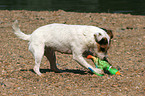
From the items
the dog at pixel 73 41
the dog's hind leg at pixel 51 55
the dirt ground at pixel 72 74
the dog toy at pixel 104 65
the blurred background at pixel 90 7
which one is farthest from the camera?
the blurred background at pixel 90 7

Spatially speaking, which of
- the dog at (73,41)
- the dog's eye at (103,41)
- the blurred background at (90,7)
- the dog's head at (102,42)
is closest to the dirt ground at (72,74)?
the dog at (73,41)

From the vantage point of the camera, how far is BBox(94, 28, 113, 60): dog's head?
599 centimetres

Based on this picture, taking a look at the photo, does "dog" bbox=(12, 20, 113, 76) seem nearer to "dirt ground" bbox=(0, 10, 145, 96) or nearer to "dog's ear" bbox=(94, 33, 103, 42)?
"dog's ear" bbox=(94, 33, 103, 42)

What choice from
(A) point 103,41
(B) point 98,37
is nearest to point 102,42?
(A) point 103,41

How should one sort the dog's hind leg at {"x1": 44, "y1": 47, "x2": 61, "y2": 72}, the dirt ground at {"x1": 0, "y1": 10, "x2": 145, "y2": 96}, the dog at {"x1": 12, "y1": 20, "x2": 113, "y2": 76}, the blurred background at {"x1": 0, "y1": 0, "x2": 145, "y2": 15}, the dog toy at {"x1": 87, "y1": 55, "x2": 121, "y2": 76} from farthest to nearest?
1. the blurred background at {"x1": 0, "y1": 0, "x2": 145, "y2": 15}
2. the dog's hind leg at {"x1": 44, "y1": 47, "x2": 61, "y2": 72}
3. the dog toy at {"x1": 87, "y1": 55, "x2": 121, "y2": 76}
4. the dog at {"x1": 12, "y1": 20, "x2": 113, "y2": 76}
5. the dirt ground at {"x1": 0, "y1": 10, "x2": 145, "y2": 96}

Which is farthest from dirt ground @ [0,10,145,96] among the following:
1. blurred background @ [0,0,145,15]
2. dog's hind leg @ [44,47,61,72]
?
blurred background @ [0,0,145,15]

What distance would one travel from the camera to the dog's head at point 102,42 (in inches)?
236

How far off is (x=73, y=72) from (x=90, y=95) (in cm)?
181

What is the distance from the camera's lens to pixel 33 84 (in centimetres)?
598

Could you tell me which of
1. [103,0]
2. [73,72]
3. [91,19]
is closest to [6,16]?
[91,19]

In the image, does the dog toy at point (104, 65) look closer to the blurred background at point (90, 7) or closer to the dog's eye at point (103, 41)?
the dog's eye at point (103, 41)

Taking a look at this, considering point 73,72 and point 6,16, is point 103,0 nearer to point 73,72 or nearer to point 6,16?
point 6,16

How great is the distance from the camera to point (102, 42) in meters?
6.07

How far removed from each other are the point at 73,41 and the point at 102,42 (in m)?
0.70
